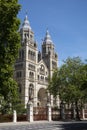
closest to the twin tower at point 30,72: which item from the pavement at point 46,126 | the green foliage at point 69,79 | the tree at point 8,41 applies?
the green foliage at point 69,79

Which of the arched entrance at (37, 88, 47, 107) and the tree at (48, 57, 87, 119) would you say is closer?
the tree at (48, 57, 87, 119)

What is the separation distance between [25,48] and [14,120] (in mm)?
46791

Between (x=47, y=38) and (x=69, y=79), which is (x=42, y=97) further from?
(x=69, y=79)

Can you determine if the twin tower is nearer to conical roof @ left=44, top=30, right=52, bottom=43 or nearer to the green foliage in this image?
conical roof @ left=44, top=30, right=52, bottom=43

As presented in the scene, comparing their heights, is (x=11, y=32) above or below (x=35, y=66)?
below

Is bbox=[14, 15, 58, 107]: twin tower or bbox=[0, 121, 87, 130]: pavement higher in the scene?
bbox=[14, 15, 58, 107]: twin tower

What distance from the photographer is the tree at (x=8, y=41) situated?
75.9ft

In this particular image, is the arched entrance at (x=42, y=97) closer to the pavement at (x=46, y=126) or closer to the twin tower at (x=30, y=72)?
the twin tower at (x=30, y=72)

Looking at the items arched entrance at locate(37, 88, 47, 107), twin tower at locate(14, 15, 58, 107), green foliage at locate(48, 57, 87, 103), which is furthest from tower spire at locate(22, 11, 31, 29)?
green foliage at locate(48, 57, 87, 103)

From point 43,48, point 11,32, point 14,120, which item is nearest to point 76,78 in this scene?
point 14,120

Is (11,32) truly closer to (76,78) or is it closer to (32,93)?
(76,78)

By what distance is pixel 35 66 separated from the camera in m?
88.1

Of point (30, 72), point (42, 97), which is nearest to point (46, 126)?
point (30, 72)

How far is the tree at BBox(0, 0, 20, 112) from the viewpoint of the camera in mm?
23141
